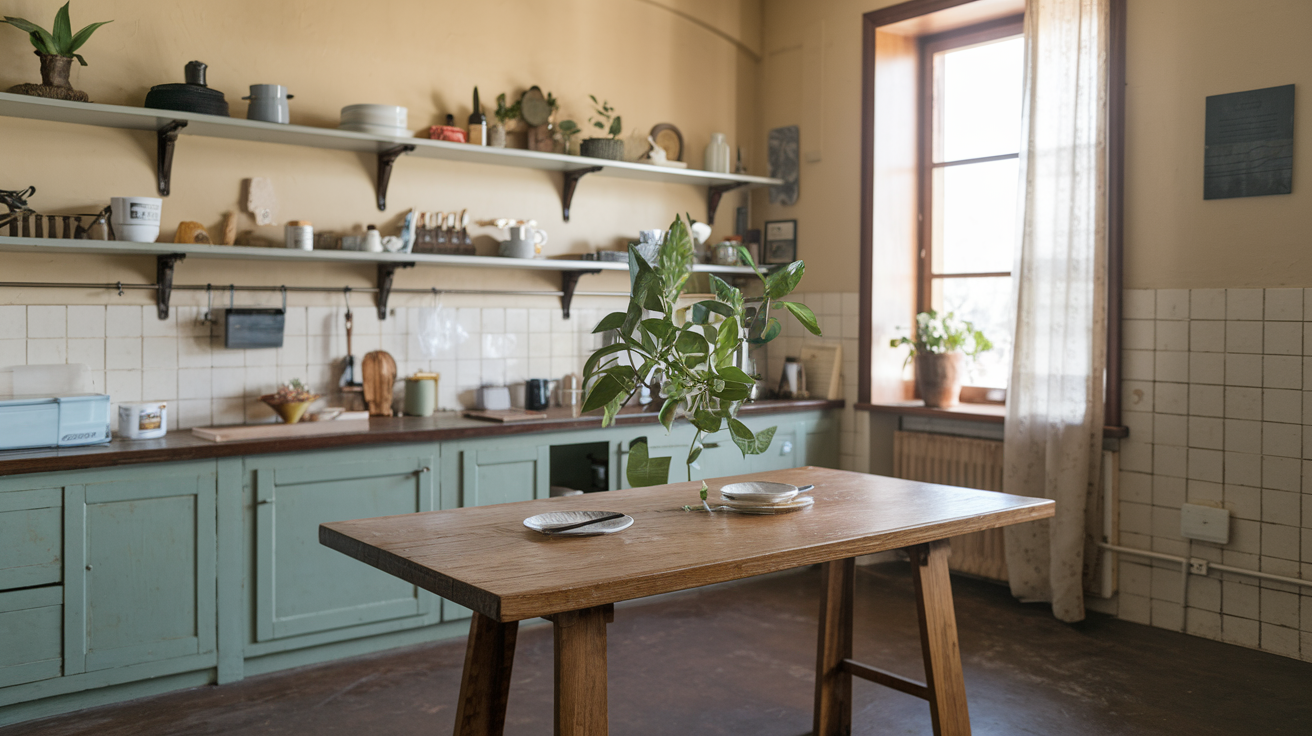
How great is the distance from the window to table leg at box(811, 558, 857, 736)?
87.3 inches

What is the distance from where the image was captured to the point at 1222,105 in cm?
384

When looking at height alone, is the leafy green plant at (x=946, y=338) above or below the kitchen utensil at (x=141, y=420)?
above

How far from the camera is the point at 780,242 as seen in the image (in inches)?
218

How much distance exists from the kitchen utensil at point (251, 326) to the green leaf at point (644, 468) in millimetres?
2275

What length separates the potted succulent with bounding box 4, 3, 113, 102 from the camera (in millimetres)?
3389

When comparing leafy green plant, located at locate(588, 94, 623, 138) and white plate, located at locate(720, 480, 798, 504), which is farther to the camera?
leafy green plant, located at locate(588, 94, 623, 138)

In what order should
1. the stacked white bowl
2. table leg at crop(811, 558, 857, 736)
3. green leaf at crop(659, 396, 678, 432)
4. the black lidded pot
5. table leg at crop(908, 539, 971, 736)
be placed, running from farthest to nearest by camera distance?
the stacked white bowl < the black lidded pot < table leg at crop(811, 558, 857, 736) < table leg at crop(908, 539, 971, 736) < green leaf at crop(659, 396, 678, 432)

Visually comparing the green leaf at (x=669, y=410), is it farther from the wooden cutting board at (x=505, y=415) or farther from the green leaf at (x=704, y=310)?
the wooden cutting board at (x=505, y=415)

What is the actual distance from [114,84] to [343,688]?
2453 mm

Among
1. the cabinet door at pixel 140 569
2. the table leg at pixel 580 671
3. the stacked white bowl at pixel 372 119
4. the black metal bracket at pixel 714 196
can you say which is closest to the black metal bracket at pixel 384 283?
the stacked white bowl at pixel 372 119

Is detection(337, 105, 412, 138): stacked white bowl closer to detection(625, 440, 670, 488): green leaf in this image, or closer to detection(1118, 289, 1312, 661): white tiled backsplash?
A: detection(625, 440, 670, 488): green leaf

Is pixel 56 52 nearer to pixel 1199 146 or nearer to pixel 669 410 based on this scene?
pixel 669 410

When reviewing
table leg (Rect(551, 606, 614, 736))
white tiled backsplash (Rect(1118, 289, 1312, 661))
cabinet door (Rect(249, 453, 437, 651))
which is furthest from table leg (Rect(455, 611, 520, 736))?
white tiled backsplash (Rect(1118, 289, 1312, 661))

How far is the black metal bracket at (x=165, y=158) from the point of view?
3727mm
